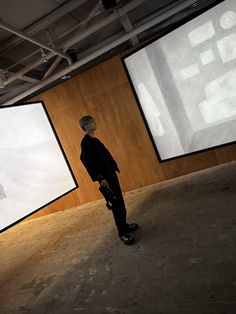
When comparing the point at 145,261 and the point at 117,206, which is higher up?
the point at 117,206

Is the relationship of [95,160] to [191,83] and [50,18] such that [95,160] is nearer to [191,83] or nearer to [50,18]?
[50,18]

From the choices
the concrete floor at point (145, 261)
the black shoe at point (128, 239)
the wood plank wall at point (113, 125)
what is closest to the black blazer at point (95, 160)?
the black shoe at point (128, 239)

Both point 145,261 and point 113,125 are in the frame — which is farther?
point 113,125

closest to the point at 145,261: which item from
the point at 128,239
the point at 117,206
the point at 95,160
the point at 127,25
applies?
the point at 128,239

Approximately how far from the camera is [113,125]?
507cm

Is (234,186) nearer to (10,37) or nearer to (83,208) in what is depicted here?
(83,208)

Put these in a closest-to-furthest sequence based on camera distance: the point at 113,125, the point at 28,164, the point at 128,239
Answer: the point at 128,239
the point at 28,164
the point at 113,125

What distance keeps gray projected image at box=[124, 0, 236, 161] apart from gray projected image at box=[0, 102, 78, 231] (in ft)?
5.70

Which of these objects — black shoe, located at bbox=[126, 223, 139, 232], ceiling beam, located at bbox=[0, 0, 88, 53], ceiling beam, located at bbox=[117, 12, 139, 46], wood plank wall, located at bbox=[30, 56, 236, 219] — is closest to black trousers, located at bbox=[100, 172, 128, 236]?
black shoe, located at bbox=[126, 223, 139, 232]

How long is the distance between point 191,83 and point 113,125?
1640 millimetres

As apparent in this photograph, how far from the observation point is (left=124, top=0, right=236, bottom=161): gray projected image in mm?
3633

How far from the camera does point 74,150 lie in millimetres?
5461

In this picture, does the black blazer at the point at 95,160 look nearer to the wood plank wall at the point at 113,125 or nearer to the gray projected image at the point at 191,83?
the gray projected image at the point at 191,83

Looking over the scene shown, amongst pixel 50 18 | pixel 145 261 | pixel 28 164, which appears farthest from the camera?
pixel 28 164
